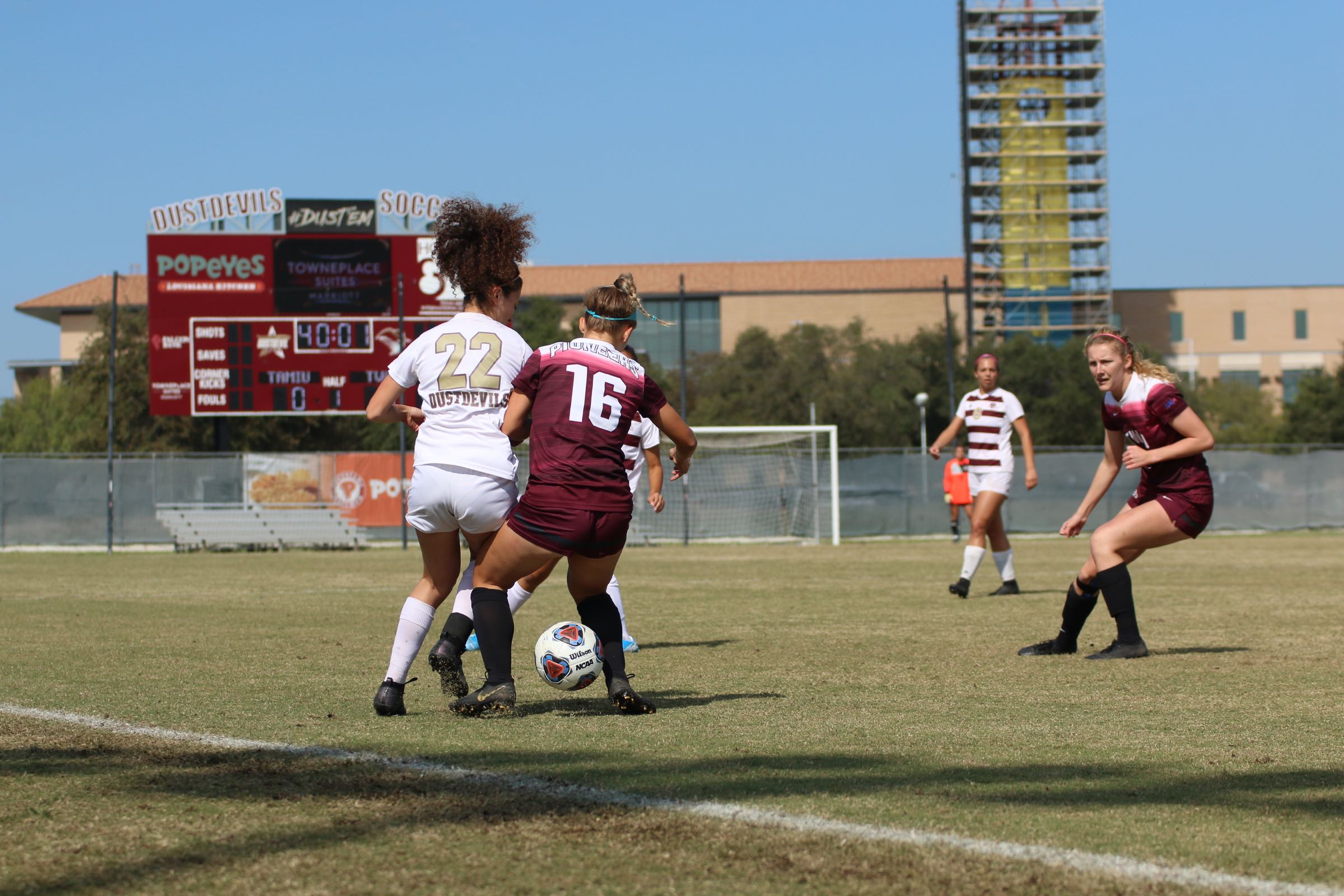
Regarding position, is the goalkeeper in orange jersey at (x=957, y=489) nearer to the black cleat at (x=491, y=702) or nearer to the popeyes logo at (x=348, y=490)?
the popeyes logo at (x=348, y=490)

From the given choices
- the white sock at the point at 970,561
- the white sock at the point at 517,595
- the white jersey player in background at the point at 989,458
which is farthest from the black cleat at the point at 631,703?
the white sock at the point at 970,561

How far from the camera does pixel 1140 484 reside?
7492 mm

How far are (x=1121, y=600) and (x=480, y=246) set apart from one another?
4.02 m

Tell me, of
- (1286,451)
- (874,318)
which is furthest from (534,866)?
(874,318)

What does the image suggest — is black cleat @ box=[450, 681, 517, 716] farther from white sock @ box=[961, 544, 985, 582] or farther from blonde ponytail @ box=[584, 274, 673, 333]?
white sock @ box=[961, 544, 985, 582]

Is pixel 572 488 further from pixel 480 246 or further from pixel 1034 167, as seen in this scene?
pixel 1034 167

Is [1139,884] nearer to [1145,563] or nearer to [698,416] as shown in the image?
[1145,563]

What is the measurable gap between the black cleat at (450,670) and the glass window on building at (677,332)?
296ft

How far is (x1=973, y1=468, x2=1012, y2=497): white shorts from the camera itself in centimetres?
1234

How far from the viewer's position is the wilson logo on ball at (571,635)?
5.71m

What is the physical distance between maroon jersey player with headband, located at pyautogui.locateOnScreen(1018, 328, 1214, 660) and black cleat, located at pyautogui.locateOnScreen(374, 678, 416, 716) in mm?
3684

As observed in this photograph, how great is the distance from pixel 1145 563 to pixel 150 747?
51.3ft

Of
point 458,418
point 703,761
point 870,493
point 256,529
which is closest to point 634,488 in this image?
point 458,418

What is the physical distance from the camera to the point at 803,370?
70.9 metres
